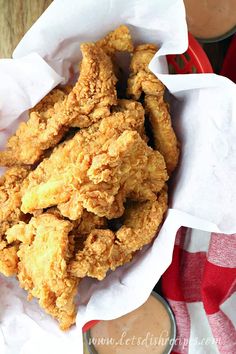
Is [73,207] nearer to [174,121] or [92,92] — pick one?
[92,92]

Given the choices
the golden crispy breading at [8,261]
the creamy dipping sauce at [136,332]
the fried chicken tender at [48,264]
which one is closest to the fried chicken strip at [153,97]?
the fried chicken tender at [48,264]

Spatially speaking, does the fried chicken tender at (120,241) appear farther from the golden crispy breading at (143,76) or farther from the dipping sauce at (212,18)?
the dipping sauce at (212,18)

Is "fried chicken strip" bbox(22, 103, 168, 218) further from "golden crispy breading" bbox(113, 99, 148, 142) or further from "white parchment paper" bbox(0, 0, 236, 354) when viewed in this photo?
"white parchment paper" bbox(0, 0, 236, 354)

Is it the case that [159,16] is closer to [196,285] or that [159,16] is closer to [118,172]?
[118,172]

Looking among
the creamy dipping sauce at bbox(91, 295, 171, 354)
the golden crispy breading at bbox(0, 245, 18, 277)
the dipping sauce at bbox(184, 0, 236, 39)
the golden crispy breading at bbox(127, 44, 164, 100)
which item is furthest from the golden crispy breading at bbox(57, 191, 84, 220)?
the dipping sauce at bbox(184, 0, 236, 39)

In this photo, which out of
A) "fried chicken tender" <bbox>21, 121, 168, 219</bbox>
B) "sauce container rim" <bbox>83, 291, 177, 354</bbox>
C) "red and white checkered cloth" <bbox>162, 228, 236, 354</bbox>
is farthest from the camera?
"sauce container rim" <bbox>83, 291, 177, 354</bbox>

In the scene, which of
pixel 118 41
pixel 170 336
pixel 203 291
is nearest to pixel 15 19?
pixel 118 41
